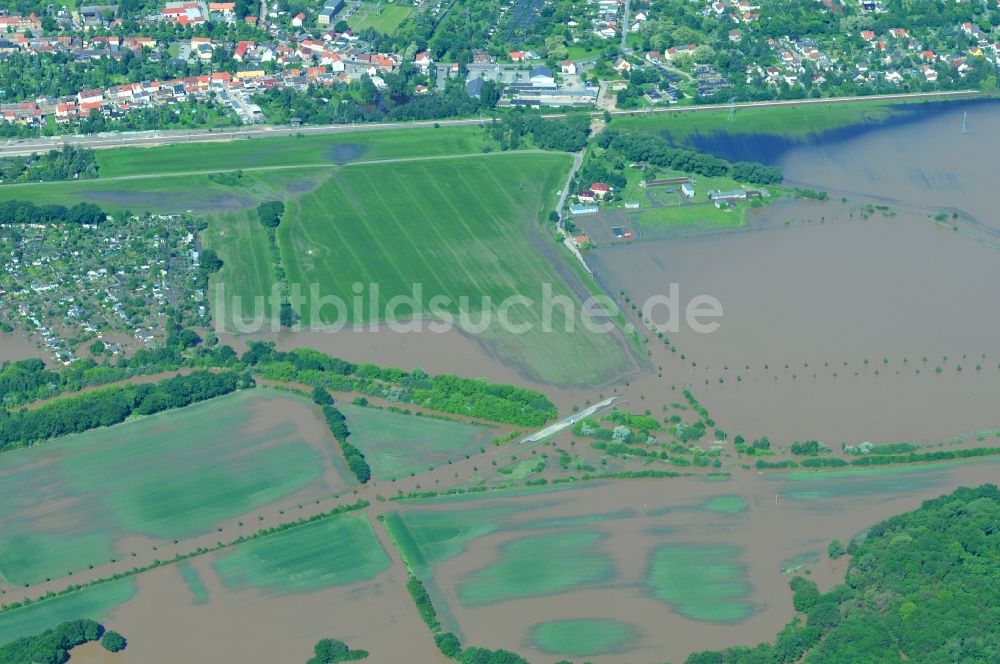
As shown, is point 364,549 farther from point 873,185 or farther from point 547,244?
point 873,185

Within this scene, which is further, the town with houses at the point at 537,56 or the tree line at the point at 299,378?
the town with houses at the point at 537,56

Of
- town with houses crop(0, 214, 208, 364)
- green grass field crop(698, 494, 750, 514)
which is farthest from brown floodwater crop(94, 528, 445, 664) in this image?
town with houses crop(0, 214, 208, 364)

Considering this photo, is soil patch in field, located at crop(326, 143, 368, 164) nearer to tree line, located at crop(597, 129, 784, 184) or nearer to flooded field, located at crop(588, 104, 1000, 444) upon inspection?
tree line, located at crop(597, 129, 784, 184)

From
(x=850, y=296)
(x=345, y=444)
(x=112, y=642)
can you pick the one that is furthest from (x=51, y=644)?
(x=850, y=296)

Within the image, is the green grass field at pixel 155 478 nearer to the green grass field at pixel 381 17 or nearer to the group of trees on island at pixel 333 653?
the group of trees on island at pixel 333 653

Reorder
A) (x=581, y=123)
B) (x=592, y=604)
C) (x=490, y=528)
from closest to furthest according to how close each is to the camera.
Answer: (x=592, y=604) → (x=490, y=528) → (x=581, y=123)

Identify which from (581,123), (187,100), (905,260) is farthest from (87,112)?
(905,260)

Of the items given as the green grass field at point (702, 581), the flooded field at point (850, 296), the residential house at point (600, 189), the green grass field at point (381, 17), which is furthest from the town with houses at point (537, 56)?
the green grass field at point (702, 581)
